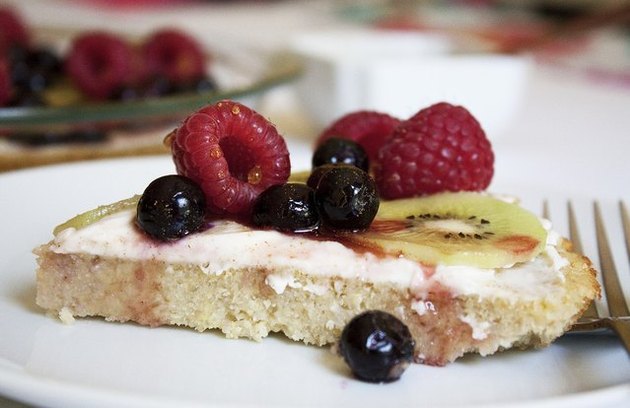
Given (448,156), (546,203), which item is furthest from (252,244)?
(546,203)

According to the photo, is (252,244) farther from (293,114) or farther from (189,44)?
(293,114)

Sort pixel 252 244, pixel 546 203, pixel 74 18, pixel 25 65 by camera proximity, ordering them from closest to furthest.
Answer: pixel 252 244 → pixel 546 203 → pixel 25 65 → pixel 74 18

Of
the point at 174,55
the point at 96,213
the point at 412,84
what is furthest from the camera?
the point at 174,55

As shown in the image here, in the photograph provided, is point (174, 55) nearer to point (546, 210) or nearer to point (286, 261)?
→ point (546, 210)

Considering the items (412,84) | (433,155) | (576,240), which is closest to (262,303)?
(433,155)

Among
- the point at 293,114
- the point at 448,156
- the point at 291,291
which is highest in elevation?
the point at 448,156

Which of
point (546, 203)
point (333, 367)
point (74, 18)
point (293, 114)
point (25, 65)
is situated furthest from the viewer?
point (74, 18)

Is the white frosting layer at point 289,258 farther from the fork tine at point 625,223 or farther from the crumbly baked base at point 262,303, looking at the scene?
the fork tine at point 625,223

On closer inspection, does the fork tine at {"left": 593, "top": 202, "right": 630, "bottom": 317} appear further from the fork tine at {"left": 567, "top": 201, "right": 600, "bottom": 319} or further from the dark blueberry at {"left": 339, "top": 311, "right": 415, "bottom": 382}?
the dark blueberry at {"left": 339, "top": 311, "right": 415, "bottom": 382}
